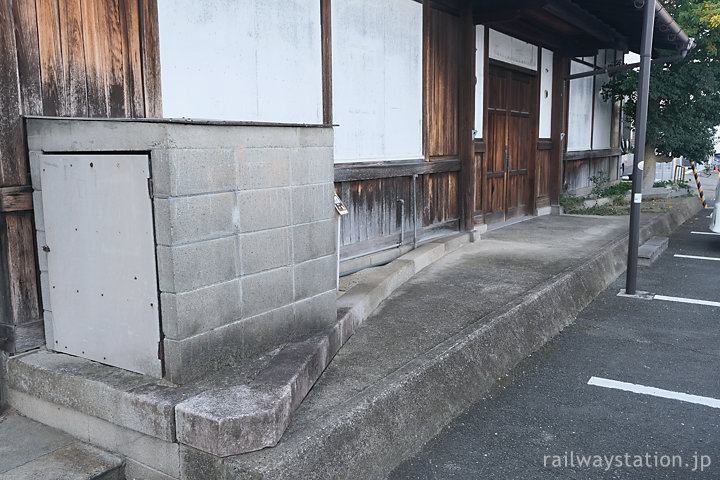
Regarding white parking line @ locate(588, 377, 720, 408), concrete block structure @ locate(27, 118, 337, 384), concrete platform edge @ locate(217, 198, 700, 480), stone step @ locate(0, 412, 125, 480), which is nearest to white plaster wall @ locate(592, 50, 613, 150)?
concrete platform edge @ locate(217, 198, 700, 480)

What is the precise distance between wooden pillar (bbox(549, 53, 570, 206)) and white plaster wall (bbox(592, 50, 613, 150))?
104 inches

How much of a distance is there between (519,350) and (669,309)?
8.39 feet

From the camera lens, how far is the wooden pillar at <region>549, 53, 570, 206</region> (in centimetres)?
1194

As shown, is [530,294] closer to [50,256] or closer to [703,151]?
[50,256]

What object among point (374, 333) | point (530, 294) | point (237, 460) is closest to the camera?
point (237, 460)

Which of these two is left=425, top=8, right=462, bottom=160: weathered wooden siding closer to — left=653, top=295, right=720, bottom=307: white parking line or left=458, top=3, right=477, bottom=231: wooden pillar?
left=458, top=3, right=477, bottom=231: wooden pillar

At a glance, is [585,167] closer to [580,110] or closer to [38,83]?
[580,110]

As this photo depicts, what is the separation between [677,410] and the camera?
4.30 metres

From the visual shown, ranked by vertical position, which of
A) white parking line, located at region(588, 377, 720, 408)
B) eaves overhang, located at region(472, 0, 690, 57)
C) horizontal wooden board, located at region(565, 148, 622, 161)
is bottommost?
white parking line, located at region(588, 377, 720, 408)

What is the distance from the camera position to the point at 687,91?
1418cm

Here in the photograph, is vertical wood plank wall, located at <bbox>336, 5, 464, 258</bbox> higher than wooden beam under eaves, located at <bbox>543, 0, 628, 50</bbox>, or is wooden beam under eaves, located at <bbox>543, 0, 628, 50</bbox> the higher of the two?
wooden beam under eaves, located at <bbox>543, 0, 628, 50</bbox>

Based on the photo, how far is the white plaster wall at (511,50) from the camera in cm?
936

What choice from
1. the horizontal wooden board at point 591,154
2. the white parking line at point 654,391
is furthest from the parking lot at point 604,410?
the horizontal wooden board at point 591,154

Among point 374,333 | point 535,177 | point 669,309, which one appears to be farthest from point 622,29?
point 374,333
